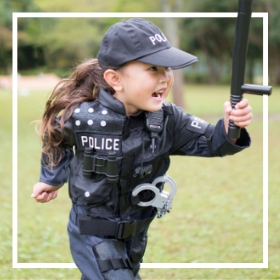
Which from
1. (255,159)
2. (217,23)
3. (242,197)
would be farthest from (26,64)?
(217,23)

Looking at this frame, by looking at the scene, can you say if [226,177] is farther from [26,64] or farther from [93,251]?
[93,251]

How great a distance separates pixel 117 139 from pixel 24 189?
5079mm

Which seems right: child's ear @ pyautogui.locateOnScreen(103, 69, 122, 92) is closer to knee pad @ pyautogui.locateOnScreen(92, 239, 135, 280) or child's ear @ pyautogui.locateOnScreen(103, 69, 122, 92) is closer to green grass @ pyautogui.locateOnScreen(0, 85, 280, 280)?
knee pad @ pyautogui.locateOnScreen(92, 239, 135, 280)

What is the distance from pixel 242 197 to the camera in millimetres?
6867

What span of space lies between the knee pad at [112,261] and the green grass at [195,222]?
1.62 metres

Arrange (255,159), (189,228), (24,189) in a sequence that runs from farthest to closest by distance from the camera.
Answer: (255,159)
(24,189)
(189,228)

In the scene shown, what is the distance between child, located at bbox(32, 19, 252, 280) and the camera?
2.58 m

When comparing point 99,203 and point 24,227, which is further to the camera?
point 24,227

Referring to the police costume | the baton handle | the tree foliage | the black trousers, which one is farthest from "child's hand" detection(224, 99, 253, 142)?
the tree foliage

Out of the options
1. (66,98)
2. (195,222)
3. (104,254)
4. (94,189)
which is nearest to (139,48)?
(66,98)

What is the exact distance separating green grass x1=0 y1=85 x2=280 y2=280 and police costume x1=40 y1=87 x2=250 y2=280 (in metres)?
1.63

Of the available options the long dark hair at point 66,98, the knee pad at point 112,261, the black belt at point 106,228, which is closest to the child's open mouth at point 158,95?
the long dark hair at point 66,98

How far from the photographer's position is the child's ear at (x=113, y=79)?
264 cm

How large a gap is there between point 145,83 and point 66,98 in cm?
52
